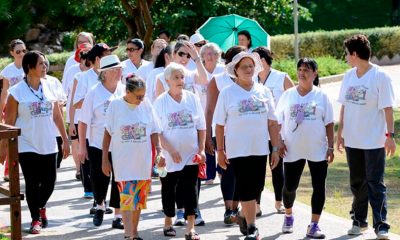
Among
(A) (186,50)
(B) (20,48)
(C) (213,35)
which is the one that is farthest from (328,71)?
(A) (186,50)

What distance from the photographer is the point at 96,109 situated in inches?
405

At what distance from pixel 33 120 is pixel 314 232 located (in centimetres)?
300

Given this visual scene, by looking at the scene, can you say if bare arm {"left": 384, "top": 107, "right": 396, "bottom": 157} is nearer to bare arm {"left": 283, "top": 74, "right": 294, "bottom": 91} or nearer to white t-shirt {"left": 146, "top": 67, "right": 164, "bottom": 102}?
bare arm {"left": 283, "top": 74, "right": 294, "bottom": 91}

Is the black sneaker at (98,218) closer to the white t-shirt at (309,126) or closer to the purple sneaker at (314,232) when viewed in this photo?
the white t-shirt at (309,126)

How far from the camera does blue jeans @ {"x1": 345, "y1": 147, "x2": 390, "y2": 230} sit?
30.4 ft

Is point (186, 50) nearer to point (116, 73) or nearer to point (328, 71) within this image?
point (116, 73)

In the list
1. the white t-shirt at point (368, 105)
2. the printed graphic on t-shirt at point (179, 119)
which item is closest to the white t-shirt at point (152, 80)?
the printed graphic on t-shirt at point (179, 119)

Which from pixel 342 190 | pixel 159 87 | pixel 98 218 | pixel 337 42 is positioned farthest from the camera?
pixel 337 42

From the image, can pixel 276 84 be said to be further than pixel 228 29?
No

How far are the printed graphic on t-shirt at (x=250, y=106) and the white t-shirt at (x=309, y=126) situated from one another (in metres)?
0.54

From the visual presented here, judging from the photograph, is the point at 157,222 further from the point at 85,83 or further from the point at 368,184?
the point at 368,184

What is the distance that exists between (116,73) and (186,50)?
1.30 meters

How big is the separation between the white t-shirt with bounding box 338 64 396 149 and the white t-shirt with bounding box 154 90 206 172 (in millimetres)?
1424

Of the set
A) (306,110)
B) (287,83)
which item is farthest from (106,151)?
(287,83)
